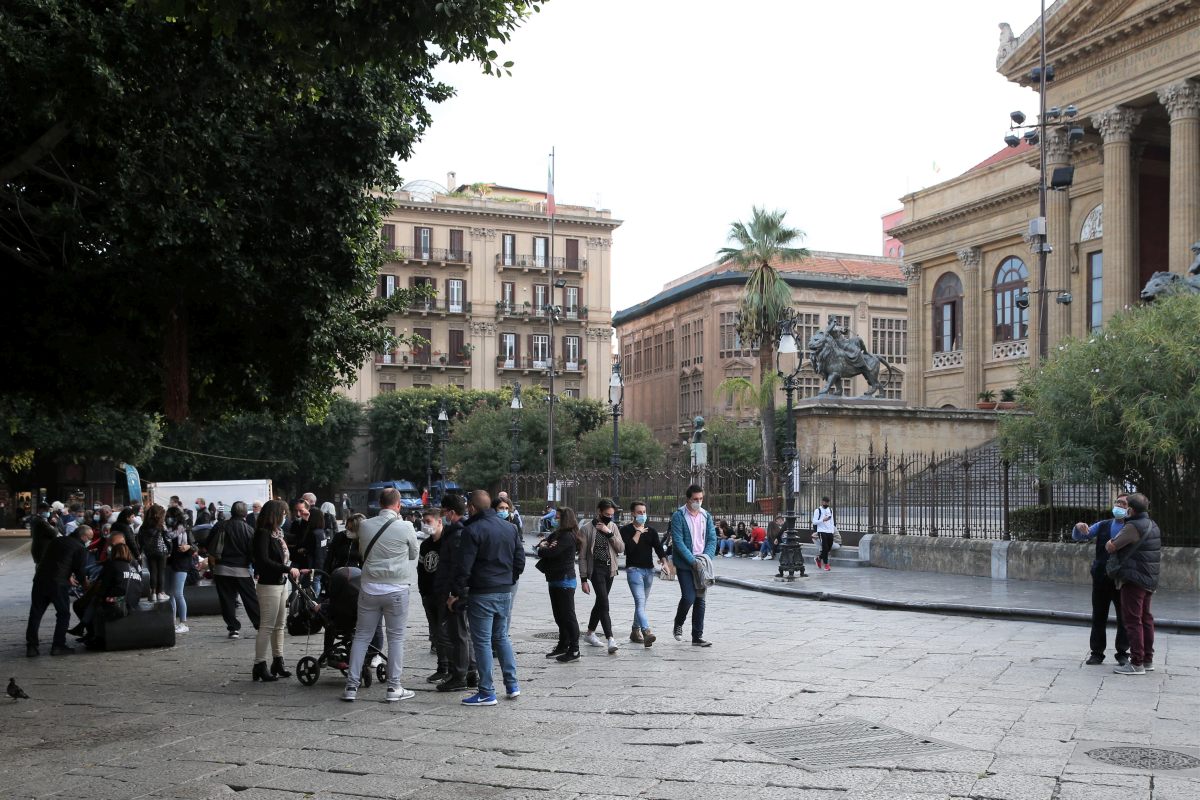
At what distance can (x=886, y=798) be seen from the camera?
260 inches

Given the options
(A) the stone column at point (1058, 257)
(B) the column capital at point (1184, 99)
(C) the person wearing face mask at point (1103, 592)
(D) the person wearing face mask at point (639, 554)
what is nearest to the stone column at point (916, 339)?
(A) the stone column at point (1058, 257)

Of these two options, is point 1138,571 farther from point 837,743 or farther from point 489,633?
point 489,633

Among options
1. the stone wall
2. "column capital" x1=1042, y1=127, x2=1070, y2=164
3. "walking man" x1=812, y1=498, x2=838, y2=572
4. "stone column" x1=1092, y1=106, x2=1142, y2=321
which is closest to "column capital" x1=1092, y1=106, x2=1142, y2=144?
"stone column" x1=1092, y1=106, x2=1142, y2=321

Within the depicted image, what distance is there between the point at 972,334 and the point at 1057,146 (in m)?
12.1

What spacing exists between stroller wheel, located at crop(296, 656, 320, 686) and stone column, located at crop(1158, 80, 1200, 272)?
112 ft

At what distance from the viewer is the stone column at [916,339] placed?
188 ft

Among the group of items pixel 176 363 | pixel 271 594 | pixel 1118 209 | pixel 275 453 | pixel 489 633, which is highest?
pixel 1118 209

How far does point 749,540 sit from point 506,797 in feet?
82.4

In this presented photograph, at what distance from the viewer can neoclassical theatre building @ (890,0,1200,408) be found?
125 ft

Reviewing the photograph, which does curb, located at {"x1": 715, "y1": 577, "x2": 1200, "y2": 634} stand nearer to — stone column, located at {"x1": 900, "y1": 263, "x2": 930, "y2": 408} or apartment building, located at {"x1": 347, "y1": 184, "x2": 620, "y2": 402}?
stone column, located at {"x1": 900, "y1": 263, "x2": 930, "y2": 408}

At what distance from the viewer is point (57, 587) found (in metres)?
13.5

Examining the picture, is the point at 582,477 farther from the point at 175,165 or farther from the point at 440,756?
the point at 440,756

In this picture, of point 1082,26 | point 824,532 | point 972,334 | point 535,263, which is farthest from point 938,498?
point 535,263

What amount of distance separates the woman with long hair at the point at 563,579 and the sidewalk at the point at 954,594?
7424mm
